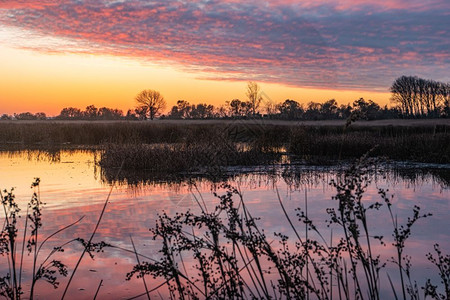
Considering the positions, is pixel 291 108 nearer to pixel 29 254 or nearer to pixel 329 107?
pixel 329 107

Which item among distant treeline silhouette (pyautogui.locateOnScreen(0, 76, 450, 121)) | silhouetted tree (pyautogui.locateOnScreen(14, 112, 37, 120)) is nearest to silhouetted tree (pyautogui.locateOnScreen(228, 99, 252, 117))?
distant treeline silhouette (pyautogui.locateOnScreen(0, 76, 450, 121))

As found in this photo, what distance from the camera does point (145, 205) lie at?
446 inches

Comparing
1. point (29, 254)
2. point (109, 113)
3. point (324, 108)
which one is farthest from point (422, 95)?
point (29, 254)

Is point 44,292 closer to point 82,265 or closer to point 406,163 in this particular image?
point 82,265

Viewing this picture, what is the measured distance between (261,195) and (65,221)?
5244 mm

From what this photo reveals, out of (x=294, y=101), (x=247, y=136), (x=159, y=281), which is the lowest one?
(x=159, y=281)

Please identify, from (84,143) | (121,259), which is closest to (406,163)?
(121,259)

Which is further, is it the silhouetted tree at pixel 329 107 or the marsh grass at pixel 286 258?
the silhouetted tree at pixel 329 107

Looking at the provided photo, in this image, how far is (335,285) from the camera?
5.85m

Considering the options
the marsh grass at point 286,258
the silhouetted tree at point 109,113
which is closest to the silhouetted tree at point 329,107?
the silhouetted tree at point 109,113

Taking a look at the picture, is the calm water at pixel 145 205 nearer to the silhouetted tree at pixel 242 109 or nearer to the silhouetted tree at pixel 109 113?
the silhouetted tree at pixel 242 109

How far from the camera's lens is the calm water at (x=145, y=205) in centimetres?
640

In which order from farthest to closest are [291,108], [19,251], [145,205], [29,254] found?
[291,108], [145,205], [19,251], [29,254]

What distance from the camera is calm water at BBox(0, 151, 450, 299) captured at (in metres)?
6.40
